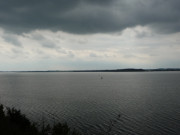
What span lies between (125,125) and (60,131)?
37.1 feet

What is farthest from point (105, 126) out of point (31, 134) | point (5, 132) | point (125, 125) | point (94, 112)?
point (5, 132)

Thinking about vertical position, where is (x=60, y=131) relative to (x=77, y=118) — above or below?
above

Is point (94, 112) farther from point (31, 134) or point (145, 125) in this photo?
point (31, 134)

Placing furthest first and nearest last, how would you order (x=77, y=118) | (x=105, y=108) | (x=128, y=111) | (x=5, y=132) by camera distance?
1. (x=105, y=108)
2. (x=128, y=111)
3. (x=77, y=118)
4. (x=5, y=132)

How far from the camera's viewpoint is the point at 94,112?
95.9ft

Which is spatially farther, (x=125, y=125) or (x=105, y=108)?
(x=105, y=108)

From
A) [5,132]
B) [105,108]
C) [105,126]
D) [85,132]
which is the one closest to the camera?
[5,132]

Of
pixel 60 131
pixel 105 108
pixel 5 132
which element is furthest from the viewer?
pixel 105 108

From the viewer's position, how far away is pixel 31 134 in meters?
12.0

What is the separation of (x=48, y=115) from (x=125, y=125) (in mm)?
11995

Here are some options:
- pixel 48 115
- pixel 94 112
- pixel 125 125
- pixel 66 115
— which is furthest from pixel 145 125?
pixel 48 115

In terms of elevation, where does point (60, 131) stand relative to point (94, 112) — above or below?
above

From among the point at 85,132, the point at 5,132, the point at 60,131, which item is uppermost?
the point at 5,132

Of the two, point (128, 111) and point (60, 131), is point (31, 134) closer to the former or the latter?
point (60, 131)
